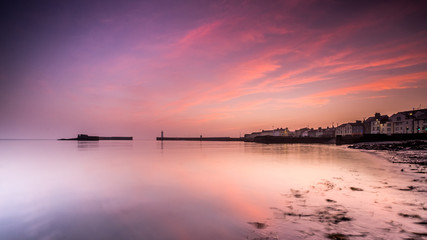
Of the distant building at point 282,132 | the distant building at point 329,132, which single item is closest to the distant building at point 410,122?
the distant building at point 329,132

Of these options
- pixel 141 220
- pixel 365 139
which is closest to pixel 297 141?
pixel 365 139

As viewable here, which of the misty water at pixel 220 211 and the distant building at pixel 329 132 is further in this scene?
the distant building at pixel 329 132

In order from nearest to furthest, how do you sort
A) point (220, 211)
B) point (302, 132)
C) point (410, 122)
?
1. point (220, 211)
2. point (410, 122)
3. point (302, 132)

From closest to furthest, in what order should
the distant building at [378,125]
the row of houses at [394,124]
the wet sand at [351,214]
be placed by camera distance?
the wet sand at [351,214], the row of houses at [394,124], the distant building at [378,125]

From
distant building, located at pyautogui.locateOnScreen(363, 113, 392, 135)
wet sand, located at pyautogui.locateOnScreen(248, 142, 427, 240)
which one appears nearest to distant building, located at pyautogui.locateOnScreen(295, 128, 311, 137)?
distant building, located at pyautogui.locateOnScreen(363, 113, 392, 135)

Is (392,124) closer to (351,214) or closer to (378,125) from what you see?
(378,125)

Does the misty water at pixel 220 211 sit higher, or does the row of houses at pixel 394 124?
the row of houses at pixel 394 124

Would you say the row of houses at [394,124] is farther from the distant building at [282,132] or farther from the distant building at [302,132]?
the distant building at [302,132]

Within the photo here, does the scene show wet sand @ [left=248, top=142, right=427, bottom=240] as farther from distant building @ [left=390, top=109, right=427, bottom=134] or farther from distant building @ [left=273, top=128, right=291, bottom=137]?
distant building @ [left=273, top=128, right=291, bottom=137]

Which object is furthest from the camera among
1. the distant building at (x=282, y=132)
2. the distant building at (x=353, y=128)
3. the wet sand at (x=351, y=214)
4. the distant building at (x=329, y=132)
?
the distant building at (x=282, y=132)

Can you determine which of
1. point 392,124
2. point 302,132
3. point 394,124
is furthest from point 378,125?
point 302,132

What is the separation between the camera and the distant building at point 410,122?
76.7m

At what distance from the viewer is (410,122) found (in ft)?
265

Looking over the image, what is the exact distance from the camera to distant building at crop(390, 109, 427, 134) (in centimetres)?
7670
